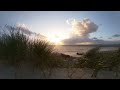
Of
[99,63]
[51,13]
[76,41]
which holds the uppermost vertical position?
[51,13]

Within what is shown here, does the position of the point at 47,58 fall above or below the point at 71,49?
below

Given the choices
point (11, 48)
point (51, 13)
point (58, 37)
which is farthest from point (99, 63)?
point (11, 48)

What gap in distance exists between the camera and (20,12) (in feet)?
11.9

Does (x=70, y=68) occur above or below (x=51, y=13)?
below

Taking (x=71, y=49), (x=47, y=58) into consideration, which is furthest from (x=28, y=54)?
(x=71, y=49)

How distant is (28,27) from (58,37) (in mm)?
394

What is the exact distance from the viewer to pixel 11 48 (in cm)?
359

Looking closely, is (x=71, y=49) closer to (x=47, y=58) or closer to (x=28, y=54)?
(x=47, y=58)

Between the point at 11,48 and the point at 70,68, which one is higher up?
the point at 11,48
